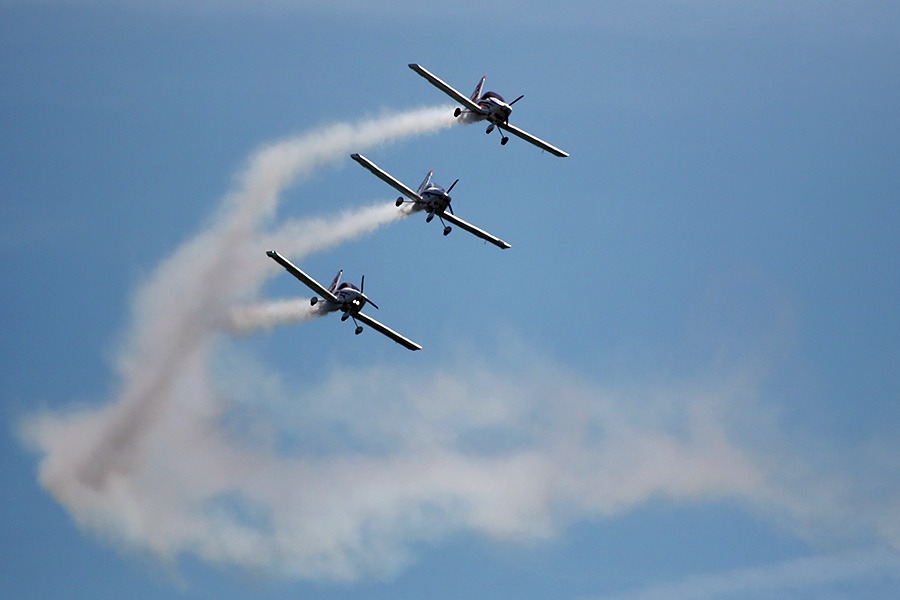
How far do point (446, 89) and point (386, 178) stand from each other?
7.98 meters

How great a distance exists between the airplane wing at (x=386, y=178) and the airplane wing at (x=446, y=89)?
7491mm

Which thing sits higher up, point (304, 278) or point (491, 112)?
point (491, 112)

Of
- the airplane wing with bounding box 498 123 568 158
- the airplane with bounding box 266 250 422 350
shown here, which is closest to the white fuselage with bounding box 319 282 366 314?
the airplane with bounding box 266 250 422 350

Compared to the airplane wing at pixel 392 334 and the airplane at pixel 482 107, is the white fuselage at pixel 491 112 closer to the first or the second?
the airplane at pixel 482 107

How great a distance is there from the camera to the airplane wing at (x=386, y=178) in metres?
113

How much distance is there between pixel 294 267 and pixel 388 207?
9138 millimetres

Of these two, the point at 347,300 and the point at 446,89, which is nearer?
the point at 347,300

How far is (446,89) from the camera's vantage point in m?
116

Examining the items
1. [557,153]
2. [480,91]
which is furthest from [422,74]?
[557,153]

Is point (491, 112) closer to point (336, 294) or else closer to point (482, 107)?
point (482, 107)

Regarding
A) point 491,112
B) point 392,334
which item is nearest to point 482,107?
point 491,112

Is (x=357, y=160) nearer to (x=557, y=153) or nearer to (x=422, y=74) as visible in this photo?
(x=422, y=74)

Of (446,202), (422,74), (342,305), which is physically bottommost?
(342,305)

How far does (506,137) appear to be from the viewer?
11588 centimetres
